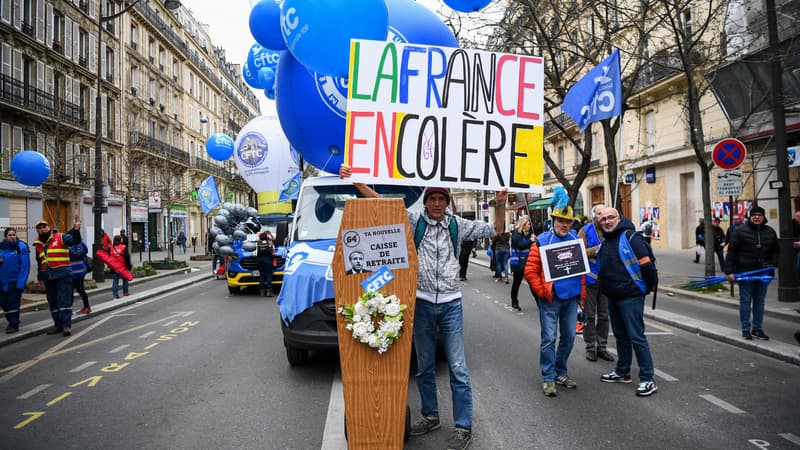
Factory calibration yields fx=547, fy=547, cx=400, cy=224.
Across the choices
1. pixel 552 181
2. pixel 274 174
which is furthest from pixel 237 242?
pixel 552 181

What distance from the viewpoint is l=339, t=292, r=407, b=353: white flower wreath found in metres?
3.57

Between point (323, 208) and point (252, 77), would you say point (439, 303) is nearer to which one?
point (323, 208)

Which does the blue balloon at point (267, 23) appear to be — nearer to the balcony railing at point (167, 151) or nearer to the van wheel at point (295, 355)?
the van wheel at point (295, 355)

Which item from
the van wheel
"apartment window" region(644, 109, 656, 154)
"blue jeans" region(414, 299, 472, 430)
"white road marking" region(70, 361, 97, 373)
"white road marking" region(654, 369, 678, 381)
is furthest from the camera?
"apartment window" region(644, 109, 656, 154)

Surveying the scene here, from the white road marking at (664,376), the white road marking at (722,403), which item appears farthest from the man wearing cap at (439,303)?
the white road marking at (664,376)

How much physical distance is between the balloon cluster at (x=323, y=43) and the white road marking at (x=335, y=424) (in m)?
2.36

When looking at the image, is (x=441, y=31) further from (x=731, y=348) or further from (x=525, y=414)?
(x=731, y=348)

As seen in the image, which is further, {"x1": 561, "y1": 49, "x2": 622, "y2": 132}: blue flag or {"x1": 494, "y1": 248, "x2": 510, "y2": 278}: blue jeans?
{"x1": 494, "y1": 248, "x2": 510, "y2": 278}: blue jeans

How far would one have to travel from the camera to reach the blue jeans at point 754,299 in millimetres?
7148

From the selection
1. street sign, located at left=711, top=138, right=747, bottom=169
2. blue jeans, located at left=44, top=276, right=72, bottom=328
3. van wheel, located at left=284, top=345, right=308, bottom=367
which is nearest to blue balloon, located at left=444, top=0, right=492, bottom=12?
van wheel, located at left=284, top=345, right=308, bottom=367

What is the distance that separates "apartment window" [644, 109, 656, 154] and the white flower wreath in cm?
2743

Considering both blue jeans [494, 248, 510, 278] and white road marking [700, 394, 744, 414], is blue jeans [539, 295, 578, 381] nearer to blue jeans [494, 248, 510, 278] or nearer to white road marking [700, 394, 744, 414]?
white road marking [700, 394, 744, 414]

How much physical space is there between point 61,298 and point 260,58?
5.58 metres

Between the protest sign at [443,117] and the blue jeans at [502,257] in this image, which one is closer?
the protest sign at [443,117]
